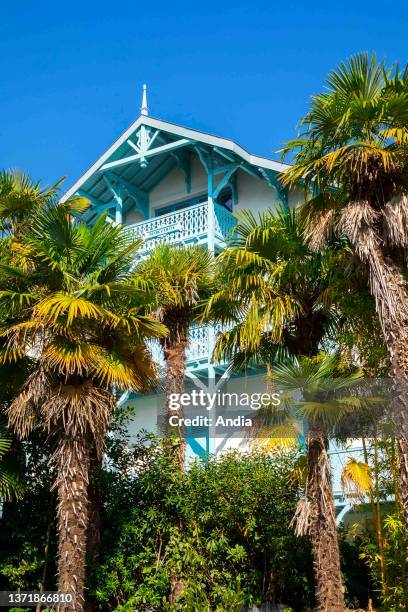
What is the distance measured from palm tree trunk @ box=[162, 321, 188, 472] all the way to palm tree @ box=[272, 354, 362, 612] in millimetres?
2761

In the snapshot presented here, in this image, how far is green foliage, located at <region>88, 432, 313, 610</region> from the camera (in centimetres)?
1263

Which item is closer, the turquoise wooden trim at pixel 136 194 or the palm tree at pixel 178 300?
the palm tree at pixel 178 300

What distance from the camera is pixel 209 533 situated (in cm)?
1307

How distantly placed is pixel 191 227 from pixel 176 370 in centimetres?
695

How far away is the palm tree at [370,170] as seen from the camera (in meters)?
9.39

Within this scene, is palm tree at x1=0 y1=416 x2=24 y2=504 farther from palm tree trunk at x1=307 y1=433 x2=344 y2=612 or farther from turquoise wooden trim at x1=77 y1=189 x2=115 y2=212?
turquoise wooden trim at x1=77 y1=189 x2=115 y2=212

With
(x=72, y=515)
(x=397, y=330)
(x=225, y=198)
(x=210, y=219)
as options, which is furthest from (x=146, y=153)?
(x=397, y=330)

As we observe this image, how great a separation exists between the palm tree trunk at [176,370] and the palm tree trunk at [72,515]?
2.82 metres

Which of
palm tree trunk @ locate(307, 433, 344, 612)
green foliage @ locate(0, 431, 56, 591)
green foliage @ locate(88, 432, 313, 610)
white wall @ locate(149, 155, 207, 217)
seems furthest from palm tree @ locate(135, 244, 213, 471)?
white wall @ locate(149, 155, 207, 217)

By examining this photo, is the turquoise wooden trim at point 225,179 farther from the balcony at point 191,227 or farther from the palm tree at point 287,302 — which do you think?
the palm tree at point 287,302

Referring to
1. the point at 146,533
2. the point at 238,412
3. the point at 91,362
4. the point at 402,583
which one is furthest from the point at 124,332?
the point at 238,412

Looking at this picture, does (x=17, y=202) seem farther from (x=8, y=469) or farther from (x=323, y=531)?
(x=323, y=531)

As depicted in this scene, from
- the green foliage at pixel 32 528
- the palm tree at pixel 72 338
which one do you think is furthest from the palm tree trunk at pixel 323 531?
the green foliage at pixel 32 528

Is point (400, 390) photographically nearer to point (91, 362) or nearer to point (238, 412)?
point (91, 362)
